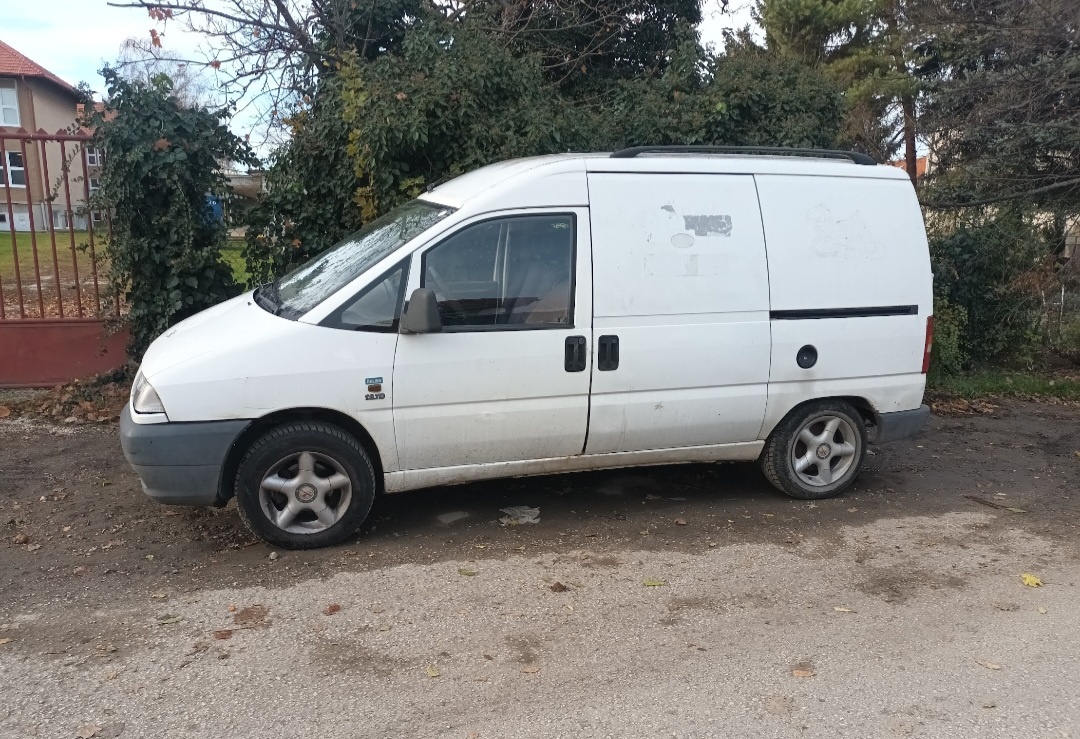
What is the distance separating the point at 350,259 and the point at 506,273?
3.14 ft

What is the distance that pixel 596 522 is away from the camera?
17.7ft

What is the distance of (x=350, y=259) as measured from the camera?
205 inches

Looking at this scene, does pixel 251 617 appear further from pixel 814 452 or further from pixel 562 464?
pixel 814 452

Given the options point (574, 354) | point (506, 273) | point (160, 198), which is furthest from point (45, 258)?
point (574, 354)

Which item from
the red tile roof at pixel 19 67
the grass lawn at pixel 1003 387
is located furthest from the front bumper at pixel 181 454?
the red tile roof at pixel 19 67

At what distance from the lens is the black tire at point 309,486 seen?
4660mm

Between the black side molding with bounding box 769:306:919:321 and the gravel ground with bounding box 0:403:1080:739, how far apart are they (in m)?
1.24

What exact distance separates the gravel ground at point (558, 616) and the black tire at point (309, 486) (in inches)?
6.0

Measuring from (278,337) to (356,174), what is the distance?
340cm

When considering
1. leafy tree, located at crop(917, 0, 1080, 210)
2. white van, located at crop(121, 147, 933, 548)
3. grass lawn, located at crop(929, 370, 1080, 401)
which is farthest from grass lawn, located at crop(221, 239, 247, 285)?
leafy tree, located at crop(917, 0, 1080, 210)

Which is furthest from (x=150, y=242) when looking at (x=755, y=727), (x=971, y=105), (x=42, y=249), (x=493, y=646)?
(x=42, y=249)

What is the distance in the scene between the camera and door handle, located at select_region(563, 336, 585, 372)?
498cm

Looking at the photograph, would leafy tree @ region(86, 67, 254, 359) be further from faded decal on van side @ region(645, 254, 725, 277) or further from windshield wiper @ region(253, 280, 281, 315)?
faded decal on van side @ region(645, 254, 725, 277)

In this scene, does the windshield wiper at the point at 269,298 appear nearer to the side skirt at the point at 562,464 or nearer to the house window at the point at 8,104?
the side skirt at the point at 562,464
